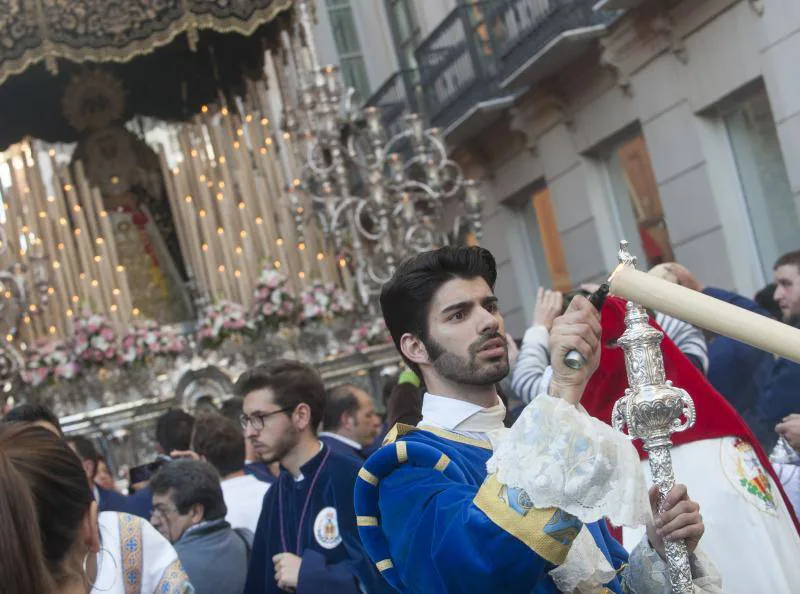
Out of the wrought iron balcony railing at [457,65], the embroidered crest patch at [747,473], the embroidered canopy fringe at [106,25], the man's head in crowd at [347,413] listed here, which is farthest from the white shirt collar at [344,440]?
the wrought iron balcony railing at [457,65]

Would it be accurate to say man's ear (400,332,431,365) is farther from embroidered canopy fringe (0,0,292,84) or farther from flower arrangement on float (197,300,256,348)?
embroidered canopy fringe (0,0,292,84)

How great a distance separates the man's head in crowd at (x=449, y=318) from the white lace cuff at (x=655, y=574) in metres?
0.47

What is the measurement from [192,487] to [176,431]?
2.43 m

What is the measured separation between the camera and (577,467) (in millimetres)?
2297

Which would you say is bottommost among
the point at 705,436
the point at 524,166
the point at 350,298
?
the point at 705,436

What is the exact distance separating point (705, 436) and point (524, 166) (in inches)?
429

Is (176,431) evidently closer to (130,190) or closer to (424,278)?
(424,278)

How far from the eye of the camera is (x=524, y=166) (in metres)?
14.5

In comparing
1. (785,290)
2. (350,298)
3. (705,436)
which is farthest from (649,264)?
(705,436)

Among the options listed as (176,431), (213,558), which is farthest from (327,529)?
(176,431)

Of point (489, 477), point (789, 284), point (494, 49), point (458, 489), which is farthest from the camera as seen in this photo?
point (494, 49)

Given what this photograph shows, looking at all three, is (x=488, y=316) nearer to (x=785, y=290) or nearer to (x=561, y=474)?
(x=561, y=474)

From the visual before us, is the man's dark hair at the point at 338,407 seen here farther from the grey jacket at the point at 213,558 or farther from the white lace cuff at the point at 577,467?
the white lace cuff at the point at 577,467

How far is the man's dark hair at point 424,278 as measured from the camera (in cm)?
303
